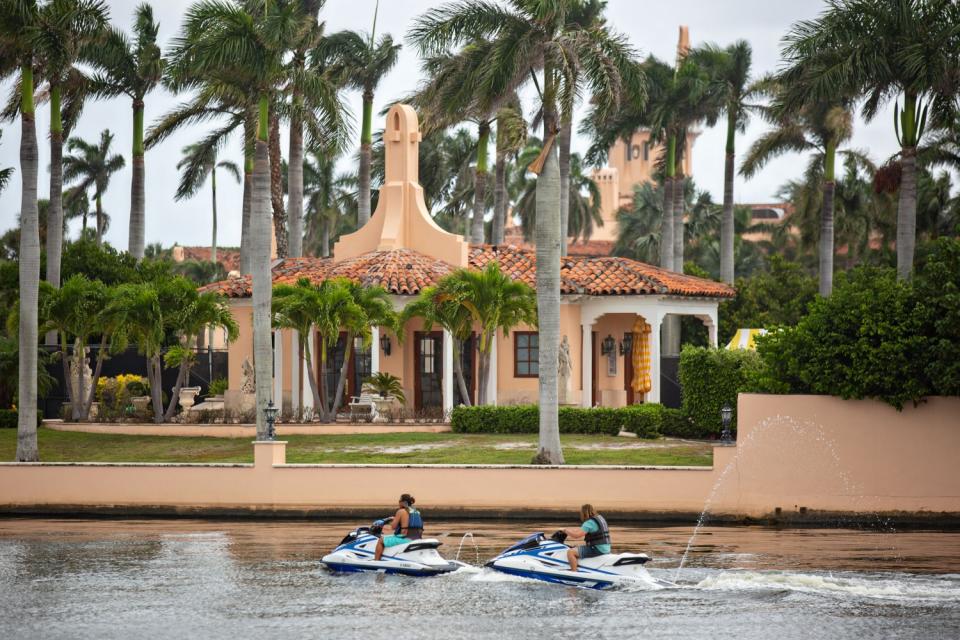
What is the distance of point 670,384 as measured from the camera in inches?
1754

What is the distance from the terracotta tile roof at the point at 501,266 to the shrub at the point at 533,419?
430 cm

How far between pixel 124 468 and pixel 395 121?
15.9 meters

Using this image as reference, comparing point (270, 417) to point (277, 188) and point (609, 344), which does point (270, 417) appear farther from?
point (277, 188)

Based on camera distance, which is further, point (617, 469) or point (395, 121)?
point (395, 121)

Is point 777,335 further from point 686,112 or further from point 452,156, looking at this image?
point 452,156

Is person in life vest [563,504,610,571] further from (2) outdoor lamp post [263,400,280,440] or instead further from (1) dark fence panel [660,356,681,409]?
(1) dark fence panel [660,356,681,409]

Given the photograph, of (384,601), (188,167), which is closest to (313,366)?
(188,167)

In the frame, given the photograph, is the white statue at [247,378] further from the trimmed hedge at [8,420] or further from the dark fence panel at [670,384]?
the dark fence panel at [670,384]

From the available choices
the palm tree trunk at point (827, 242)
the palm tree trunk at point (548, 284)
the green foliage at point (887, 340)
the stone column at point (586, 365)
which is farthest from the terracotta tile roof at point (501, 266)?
the green foliage at point (887, 340)

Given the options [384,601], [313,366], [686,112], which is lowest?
[384,601]

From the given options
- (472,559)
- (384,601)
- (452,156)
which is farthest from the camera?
(452,156)

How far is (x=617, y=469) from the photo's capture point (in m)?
27.2

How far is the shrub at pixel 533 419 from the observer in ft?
114

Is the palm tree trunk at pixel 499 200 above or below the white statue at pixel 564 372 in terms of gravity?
above
